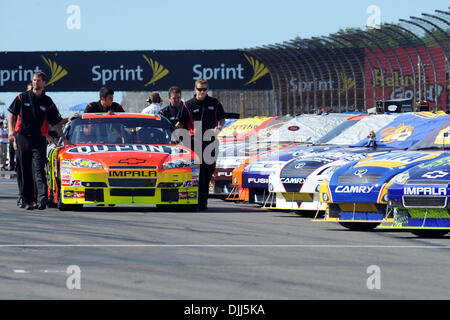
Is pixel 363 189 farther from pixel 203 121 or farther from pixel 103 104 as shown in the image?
pixel 103 104

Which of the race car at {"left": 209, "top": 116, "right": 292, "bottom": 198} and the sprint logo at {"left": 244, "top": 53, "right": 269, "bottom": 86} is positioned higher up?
the sprint logo at {"left": 244, "top": 53, "right": 269, "bottom": 86}

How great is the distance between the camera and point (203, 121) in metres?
14.7

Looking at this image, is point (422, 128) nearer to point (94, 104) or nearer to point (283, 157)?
point (283, 157)

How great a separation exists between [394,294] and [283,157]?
8302 mm

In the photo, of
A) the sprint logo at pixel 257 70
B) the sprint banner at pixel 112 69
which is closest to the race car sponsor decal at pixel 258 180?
the sprint logo at pixel 257 70

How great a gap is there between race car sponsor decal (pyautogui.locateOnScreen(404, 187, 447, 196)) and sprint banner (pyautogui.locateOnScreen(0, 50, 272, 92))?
31.2m

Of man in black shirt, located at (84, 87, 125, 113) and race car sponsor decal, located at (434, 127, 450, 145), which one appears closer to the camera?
race car sponsor decal, located at (434, 127, 450, 145)

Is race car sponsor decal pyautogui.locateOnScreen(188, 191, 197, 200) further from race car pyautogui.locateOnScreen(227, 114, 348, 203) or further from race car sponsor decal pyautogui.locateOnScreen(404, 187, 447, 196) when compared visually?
race car sponsor decal pyautogui.locateOnScreen(404, 187, 447, 196)

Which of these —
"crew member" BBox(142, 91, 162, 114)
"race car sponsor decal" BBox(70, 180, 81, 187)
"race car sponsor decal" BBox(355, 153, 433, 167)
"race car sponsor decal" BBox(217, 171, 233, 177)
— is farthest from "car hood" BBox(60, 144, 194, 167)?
"race car sponsor decal" BBox(355, 153, 433, 167)

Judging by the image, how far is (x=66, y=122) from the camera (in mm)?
14586

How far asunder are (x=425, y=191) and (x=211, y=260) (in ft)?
8.13

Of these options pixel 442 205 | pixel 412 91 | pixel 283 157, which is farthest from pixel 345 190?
pixel 412 91

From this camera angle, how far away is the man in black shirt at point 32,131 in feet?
46.2

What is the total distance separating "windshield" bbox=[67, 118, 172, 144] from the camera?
14.1 metres
